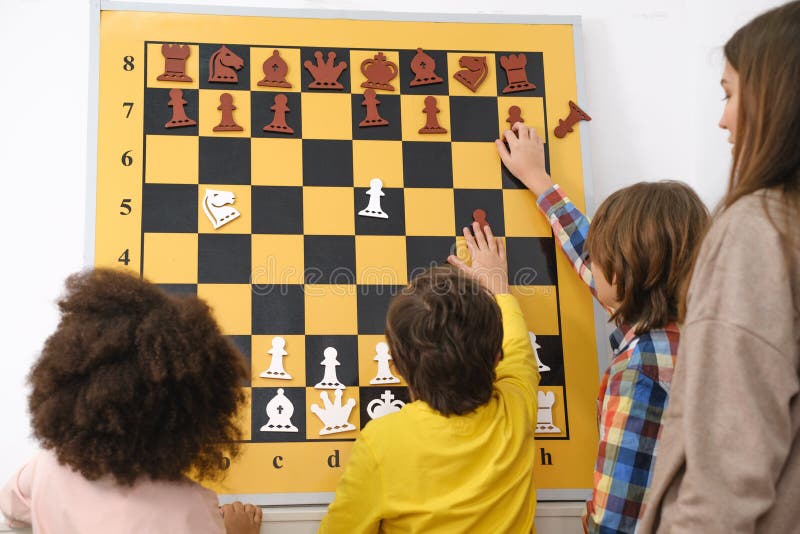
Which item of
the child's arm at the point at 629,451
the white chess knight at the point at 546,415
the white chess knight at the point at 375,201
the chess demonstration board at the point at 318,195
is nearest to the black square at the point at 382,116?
the chess demonstration board at the point at 318,195

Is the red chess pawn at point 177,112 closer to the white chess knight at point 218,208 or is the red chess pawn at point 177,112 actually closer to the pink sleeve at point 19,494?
the white chess knight at point 218,208

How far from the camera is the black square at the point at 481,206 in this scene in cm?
192

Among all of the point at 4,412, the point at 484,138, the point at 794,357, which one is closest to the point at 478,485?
the point at 794,357

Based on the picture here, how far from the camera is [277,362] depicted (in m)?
1.78

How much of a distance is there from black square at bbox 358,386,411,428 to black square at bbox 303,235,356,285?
0.26 metres

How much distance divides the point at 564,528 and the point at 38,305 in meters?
1.35

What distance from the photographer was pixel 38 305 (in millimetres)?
1829

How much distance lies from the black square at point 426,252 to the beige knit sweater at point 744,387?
936 mm

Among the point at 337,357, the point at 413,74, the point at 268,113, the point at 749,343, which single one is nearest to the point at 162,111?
the point at 268,113

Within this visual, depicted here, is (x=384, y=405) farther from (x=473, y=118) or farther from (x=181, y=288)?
(x=473, y=118)

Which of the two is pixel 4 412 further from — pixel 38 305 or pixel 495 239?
pixel 495 239

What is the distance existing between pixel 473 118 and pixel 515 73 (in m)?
0.17

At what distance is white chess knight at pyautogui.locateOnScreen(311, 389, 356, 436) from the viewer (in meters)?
1.76

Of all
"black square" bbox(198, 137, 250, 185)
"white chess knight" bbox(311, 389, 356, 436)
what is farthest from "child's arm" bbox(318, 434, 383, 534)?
"black square" bbox(198, 137, 250, 185)
